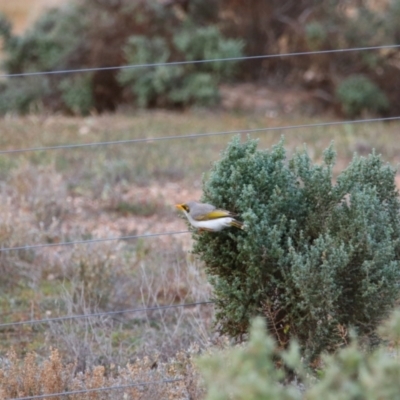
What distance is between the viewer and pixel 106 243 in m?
6.93

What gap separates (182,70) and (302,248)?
10168mm

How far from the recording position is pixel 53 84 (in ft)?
48.0

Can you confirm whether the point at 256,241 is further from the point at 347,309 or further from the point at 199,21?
the point at 199,21


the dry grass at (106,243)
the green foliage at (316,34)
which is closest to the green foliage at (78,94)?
the dry grass at (106,243)

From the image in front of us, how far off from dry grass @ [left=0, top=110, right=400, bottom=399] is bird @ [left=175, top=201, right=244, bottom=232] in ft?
2.51

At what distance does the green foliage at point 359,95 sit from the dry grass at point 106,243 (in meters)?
0.95

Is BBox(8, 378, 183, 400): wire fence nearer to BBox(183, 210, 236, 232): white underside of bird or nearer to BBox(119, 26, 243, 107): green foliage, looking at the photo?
BBox(183, 210, 236, 232): white underside of bird

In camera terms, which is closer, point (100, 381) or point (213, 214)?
point (213, 214)

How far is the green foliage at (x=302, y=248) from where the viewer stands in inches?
159

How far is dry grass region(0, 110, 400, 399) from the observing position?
16.8 ft

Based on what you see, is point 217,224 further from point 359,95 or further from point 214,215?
point 359,95

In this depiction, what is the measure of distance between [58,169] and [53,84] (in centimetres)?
525

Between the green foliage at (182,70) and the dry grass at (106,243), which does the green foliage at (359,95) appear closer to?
the dry grass at (106,243)

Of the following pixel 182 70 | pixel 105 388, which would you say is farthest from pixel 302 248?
pixel 182 70
